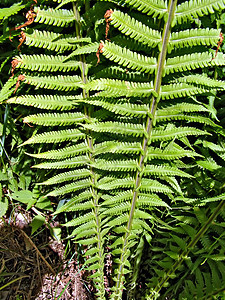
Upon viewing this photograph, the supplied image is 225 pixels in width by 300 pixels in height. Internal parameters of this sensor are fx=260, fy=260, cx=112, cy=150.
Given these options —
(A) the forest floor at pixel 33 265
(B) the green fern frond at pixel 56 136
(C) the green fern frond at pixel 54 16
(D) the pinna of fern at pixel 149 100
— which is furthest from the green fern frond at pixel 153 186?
(A) the forest floor at pixel 33 265

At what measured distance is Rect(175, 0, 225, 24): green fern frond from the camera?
105 cm

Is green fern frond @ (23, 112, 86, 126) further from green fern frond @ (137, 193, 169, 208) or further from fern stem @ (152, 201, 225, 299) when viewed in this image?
fern stem @ (152, 201, 225, 299)

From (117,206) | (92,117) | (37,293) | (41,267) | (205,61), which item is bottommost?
(37,293)

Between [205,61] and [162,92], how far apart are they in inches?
9.4

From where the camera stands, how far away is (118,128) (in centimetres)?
138

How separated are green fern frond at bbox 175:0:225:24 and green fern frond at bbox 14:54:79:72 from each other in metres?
0.57

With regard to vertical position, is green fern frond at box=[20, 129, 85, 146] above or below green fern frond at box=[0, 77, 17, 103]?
below

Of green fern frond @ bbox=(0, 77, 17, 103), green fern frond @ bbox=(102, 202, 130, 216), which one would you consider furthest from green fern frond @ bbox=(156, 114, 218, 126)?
green fern frond @ bbox=(0, 77, 17, 103)

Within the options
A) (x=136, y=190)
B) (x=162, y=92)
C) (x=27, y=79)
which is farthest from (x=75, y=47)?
(x=136, y=190)

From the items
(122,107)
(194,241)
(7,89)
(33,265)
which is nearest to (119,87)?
(122,107)

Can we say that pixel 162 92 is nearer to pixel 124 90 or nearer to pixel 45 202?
pixel 124 90

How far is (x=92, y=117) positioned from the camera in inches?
59.0

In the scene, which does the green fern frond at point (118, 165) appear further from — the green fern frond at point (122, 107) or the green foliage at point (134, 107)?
the green fern frond at point (122, 107)

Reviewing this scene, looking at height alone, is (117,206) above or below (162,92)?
below
